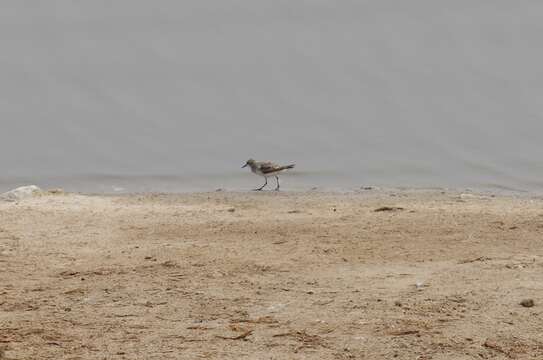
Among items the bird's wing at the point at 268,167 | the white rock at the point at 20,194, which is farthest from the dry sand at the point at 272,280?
the bird's wing at the point at 268,167

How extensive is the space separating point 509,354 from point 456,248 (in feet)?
8.49

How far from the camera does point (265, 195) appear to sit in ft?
41.6

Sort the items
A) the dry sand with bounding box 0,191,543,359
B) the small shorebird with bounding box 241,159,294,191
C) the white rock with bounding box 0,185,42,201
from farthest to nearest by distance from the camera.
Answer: the small shorebird with bounding box 241,159,294,191, the white rock with bounding box 0,185,42,201, the dry sand with bounding box 0,191,543,359

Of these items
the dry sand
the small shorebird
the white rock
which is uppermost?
the small shorebird

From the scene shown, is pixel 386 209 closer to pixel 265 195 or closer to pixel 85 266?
pixel 265 195

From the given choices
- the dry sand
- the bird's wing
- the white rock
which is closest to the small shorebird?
the bird's wing

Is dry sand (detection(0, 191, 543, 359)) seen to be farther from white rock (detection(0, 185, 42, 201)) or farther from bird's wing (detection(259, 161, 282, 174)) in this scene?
bird's wing (detection(259, 161, 282, 174))

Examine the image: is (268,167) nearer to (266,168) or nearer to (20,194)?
(266,168)

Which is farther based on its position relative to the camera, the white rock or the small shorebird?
the small shorebird

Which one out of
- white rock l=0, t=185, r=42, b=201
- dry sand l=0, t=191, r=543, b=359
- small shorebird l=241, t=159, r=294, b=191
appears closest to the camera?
dry sand l=0, t=191, r=543, b=359

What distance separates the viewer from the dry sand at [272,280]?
22.7 feet

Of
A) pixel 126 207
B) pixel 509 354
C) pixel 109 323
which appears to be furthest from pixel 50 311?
pixel 126 207

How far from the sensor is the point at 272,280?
8.27 meters

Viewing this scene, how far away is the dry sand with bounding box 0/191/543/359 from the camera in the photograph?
692 cm
